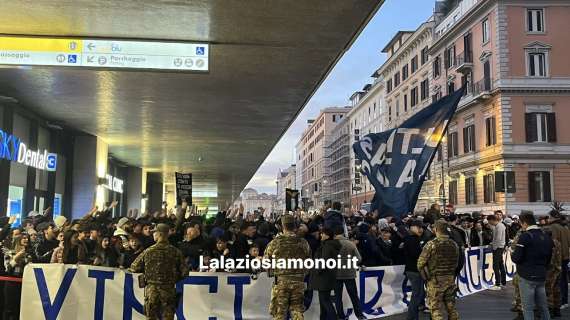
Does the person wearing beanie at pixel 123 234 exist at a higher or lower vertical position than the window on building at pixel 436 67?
lower

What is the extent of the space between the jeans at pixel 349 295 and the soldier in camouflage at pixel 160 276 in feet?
10.5

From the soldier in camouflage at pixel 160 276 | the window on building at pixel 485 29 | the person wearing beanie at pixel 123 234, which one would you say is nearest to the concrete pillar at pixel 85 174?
the person wearing beanie at pixel 123 234

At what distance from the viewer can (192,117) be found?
1695 cm

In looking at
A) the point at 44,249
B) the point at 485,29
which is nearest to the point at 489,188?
the point at 485,29

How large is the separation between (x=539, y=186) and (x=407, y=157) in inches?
1329

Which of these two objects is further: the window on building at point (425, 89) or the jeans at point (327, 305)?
the window on building at point (425, 89)

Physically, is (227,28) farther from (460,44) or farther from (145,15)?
(460,44)

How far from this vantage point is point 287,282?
7.38 metres

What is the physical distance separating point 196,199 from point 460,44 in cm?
3448

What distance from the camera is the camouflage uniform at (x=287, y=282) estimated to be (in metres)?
7.35

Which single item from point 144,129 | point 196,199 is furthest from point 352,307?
point 196,199

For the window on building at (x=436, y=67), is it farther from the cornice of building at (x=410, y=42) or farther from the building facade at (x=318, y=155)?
the building facade at (x=318, y=155)

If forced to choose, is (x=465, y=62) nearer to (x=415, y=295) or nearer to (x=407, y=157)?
(x=407, y=157)

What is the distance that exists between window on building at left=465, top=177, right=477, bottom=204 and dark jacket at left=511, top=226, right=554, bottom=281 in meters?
40.1
